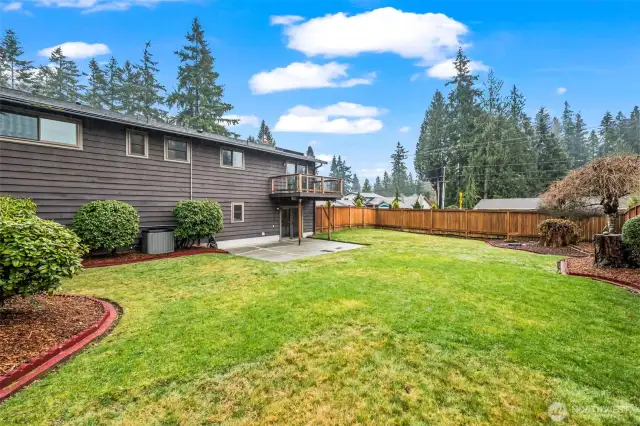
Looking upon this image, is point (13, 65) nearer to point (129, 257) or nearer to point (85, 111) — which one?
point (85, 111)

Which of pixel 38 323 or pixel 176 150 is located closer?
pixel 38 323

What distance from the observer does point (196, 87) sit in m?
27.7

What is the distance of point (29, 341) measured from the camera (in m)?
A: 3.26

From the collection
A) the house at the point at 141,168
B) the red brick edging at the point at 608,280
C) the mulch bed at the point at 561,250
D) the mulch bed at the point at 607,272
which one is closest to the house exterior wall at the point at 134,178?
the house at the point at 141,168

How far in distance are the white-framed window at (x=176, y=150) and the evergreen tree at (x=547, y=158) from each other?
3988 centimetres

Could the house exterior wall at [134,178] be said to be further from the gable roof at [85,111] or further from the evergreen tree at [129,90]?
the evergreen tree at [129,90]

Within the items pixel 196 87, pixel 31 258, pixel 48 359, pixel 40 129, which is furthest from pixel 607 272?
pixel 196 87

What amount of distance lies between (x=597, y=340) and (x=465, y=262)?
4760 millimetres

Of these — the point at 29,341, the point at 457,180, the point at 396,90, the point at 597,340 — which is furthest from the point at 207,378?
the point at 457,180

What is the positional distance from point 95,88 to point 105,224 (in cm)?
3272

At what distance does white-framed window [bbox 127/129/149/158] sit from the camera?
376 inches

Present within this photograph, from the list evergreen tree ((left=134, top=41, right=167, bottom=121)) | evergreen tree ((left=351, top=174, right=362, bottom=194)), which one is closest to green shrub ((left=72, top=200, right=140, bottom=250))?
evergreen tree ((left=134, top=41, right=167, bottom=121))

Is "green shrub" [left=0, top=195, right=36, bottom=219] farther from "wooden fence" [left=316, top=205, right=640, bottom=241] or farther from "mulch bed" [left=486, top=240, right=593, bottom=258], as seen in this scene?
"mulch bed" [left=486, top=240, right=593, bottom=258]

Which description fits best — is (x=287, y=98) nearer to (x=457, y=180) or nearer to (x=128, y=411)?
(x=457, y=180)
